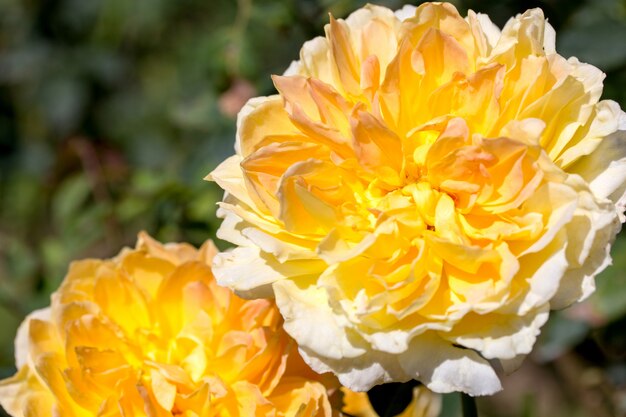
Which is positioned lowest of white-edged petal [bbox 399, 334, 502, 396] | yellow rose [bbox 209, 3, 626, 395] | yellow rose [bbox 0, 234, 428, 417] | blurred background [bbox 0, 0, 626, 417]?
blurred background [bbox 0, 0, 626, 417]

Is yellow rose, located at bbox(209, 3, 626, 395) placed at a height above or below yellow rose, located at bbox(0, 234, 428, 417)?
above

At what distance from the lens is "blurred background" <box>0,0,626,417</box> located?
139cm

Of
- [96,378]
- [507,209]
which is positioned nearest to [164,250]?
[96,378]

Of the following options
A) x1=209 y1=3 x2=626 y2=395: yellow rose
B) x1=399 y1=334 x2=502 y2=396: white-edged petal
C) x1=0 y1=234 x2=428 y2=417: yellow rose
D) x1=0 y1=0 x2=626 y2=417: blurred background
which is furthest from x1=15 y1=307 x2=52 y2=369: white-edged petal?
x1=399 y1=334 x2=502 y2=396: white-edged petal

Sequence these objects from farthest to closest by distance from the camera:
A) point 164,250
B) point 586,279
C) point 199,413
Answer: point 164,250 < point 199,413 < point 586,279

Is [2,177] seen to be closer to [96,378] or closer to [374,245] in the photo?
[96,378]

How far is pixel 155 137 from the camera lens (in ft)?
9.34

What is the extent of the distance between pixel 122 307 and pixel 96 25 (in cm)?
191

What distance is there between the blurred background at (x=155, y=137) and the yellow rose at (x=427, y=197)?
39 centimetres

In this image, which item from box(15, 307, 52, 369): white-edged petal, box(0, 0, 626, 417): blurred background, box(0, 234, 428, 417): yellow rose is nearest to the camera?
box(0, 234, 428, 417): yellow rose

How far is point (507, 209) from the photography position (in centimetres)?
79

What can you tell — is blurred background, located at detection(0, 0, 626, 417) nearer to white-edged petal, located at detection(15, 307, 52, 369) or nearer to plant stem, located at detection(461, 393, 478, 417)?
white-edged petal, located at detection(15, 307, 52, 369)

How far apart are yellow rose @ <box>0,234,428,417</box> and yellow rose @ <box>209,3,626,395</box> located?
0.33 ft

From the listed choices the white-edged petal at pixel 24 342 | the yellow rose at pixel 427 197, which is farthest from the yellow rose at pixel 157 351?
the yellow rose at pixel 427 197
